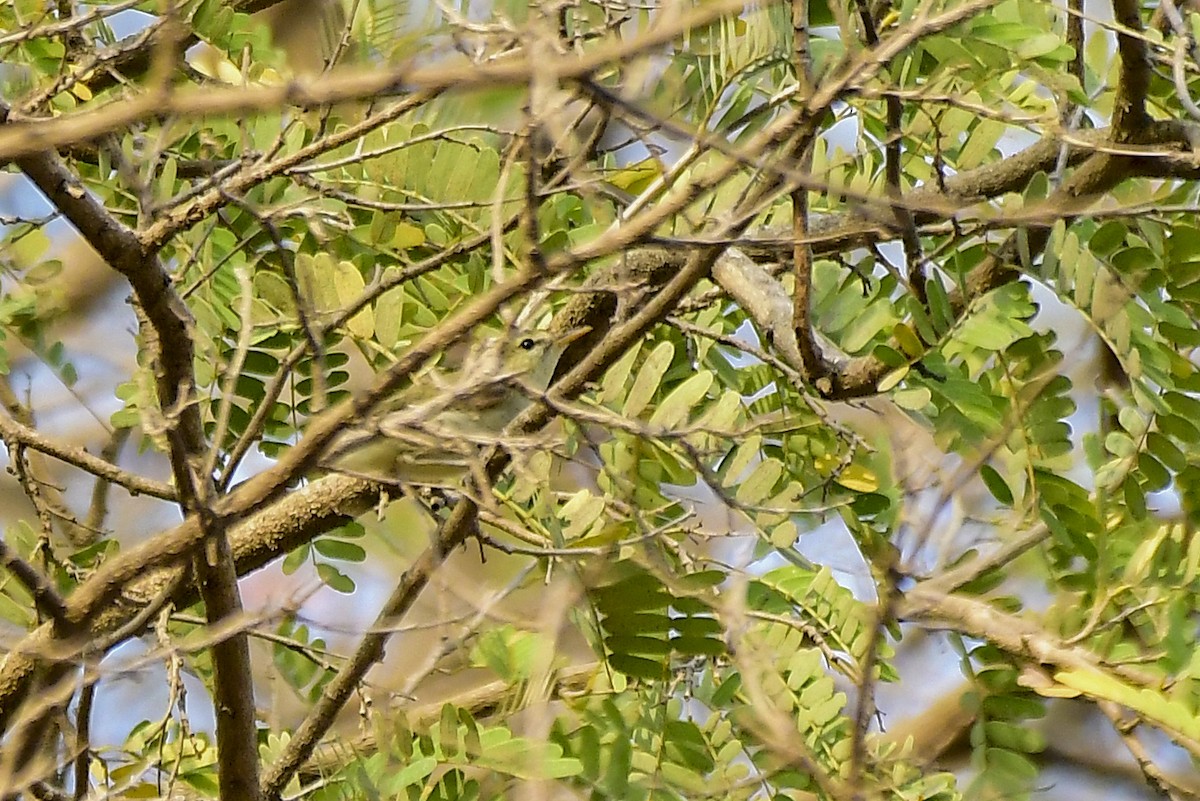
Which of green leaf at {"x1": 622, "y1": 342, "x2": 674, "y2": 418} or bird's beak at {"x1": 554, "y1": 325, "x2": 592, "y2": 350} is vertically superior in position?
bird's beak at {"x1": 554, "y1": 325, "x2": 592, "y2": 350}

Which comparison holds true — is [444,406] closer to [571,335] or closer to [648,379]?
[648,379]

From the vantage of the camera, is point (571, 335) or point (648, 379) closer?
point (648, 379)

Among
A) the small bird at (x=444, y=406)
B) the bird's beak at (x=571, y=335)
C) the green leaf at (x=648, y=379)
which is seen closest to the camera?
the small bird at (x=444, y=406)

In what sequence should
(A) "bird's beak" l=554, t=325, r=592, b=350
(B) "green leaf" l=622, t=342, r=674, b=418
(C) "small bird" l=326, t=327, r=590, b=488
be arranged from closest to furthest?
(C) "small bird" l=326, t=327, r=590, b=488, (B) "green leaf" l=622, t=342, r=674, b=418, (A) "bird's beak" l=554, t=325, r=592, b=350

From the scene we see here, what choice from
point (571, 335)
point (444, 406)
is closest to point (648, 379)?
point (571, 335)

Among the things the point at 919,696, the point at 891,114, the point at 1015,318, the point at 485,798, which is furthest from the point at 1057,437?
the point at 919,696

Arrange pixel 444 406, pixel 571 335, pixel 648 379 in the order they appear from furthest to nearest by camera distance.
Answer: pixel 571 335
pixel 648 379
pixel 444 406

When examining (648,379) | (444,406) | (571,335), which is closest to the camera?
(444,406)

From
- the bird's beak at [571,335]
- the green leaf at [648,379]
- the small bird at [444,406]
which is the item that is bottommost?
the small bird at [444,406]

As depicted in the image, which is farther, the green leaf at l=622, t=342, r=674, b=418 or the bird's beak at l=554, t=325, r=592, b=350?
the bird's beak at l=554, t=325, r=592, b=350

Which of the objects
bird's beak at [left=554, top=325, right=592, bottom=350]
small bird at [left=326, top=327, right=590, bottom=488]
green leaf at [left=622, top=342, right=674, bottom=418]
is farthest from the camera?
bird's beak at [left=554, top=325, right=592, bottom=350]

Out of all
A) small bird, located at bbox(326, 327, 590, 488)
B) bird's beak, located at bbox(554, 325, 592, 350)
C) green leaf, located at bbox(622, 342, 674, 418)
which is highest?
bird's beak, located at bbox(554, 325, 592, 350)

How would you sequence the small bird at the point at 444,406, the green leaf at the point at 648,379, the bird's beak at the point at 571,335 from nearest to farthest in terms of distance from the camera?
the small bird at the point at 444,406, the green leaf at the point at 648,379, the bird's beak at the point at 571,335

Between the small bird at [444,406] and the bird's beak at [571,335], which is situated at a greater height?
the bird's beak at [571,335]
